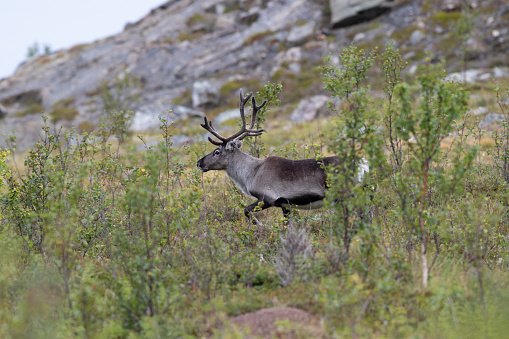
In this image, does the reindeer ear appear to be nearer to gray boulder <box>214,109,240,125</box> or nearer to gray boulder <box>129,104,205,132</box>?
gray boulder <box>214,109,240,125</box>

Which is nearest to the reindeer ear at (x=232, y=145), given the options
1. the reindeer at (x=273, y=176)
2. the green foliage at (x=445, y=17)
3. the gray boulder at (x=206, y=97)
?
the reindeer at (x=273, y=176)

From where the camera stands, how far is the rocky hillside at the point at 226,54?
3111cm

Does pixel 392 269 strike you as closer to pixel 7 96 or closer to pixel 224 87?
pixel 224 87

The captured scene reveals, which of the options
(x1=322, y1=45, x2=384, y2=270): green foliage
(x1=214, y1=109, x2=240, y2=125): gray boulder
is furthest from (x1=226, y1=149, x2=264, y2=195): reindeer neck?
(x1=214, y1=109, x2=240, y2=125): gray boulder

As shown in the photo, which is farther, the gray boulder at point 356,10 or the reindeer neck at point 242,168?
the gray boulder at point 356,10

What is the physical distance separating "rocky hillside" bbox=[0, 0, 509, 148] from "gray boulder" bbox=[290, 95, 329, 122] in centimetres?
14

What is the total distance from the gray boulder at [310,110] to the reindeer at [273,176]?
15.9 metres

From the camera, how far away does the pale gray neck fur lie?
354 inches

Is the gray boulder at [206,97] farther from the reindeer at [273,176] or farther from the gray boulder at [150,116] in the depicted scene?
the reindeer at [273,176]

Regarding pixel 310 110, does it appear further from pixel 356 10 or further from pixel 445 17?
pixel 356 10

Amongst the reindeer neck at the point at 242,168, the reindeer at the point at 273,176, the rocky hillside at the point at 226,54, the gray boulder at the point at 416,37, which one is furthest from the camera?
the gray boulder at the point at 416,37

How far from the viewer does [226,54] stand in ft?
139

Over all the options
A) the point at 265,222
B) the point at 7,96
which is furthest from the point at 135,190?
the point at 7,96

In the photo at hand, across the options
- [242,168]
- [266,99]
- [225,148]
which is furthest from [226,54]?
[242,168]
